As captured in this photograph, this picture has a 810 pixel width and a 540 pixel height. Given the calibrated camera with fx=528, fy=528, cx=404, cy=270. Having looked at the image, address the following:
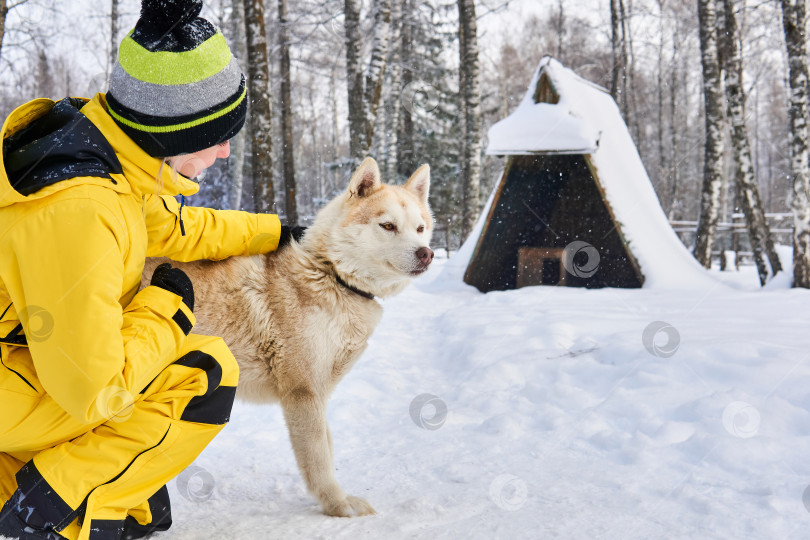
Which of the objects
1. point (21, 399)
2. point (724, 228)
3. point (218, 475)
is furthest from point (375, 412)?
point (724, 228)

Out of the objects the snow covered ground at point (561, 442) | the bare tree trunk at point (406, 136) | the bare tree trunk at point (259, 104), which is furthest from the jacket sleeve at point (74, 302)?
the bare tree trunk at point (406, 136)

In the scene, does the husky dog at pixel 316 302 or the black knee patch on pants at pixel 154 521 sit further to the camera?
the husky dog at pixel 316 302

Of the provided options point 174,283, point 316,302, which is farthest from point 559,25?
point 174,283

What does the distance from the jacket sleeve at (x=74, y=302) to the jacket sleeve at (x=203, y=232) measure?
705 millimetres

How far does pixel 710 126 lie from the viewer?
9.26 m

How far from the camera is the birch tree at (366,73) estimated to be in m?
9.58

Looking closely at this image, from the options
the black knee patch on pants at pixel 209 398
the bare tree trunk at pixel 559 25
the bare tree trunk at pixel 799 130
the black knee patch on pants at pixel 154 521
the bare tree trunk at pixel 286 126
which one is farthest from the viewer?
the bare tree trunk at pixel 559 25

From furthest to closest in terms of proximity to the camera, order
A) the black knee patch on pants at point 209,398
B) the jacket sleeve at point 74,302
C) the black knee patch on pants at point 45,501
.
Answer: the black knee patch on pants at point 209,398
the black knee patch on pants at point 45,501
the jacket sleeve at point 74,302

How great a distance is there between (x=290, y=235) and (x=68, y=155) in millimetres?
1438

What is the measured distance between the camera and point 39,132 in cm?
161

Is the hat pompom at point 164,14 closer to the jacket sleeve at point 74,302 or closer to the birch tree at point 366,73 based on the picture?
the jacket sleeve at point 74,302

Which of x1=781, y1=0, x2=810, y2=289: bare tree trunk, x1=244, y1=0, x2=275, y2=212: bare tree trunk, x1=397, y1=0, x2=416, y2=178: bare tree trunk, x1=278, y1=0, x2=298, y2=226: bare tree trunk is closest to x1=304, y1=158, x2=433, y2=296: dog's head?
x1=244, y1=0, x2=275, y2=212: bare tree trunk

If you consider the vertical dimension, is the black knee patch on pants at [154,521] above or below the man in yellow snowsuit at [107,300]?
below

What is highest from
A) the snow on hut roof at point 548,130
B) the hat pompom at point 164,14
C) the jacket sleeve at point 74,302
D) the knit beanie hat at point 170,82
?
the snow on hut roof at point 548,130
